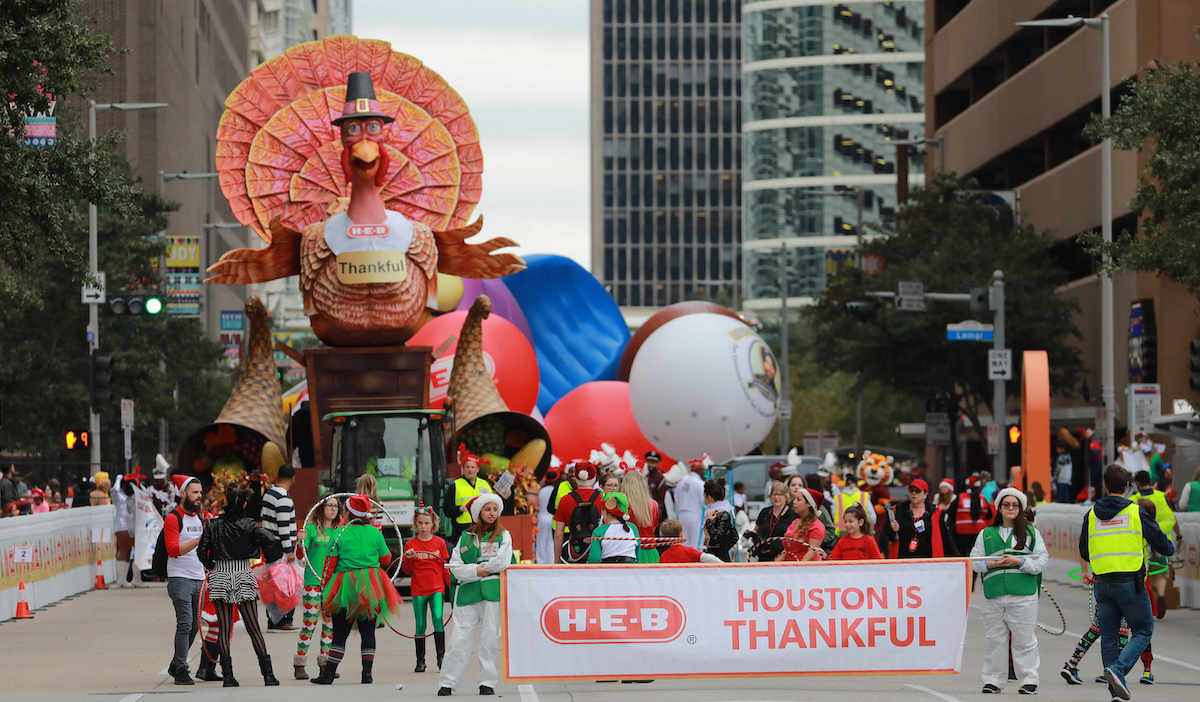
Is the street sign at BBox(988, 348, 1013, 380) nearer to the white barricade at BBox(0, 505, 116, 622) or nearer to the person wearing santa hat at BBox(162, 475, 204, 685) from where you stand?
the white barricade at BBox(0, 505, 116, 622)

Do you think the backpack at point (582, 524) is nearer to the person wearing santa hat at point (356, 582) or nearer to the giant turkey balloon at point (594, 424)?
the person wearing santa hat at point (356, 582)

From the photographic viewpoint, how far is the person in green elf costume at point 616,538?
1692cm

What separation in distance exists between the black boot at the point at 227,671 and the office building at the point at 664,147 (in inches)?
6805

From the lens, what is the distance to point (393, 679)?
55.3ft

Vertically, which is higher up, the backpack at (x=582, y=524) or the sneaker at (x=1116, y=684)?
the backpack at (x=582, y=524)

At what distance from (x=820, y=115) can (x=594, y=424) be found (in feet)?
339

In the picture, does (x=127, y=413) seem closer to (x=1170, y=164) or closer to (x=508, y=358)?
(x=508, y=358)

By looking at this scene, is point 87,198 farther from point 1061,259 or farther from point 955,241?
point 1061,259

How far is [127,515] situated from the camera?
31.5 m

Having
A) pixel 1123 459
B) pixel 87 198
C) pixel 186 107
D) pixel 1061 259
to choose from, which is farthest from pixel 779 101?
pixel 87 198

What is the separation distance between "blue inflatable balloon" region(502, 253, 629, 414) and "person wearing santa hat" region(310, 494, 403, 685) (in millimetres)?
30395

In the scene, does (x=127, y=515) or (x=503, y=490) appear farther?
(x=127, y=515)

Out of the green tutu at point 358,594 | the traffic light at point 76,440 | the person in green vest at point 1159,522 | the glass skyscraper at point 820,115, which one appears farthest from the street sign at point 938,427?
the glass skyscraper at point 820,115

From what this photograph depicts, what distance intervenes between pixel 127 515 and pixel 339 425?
634 cm
